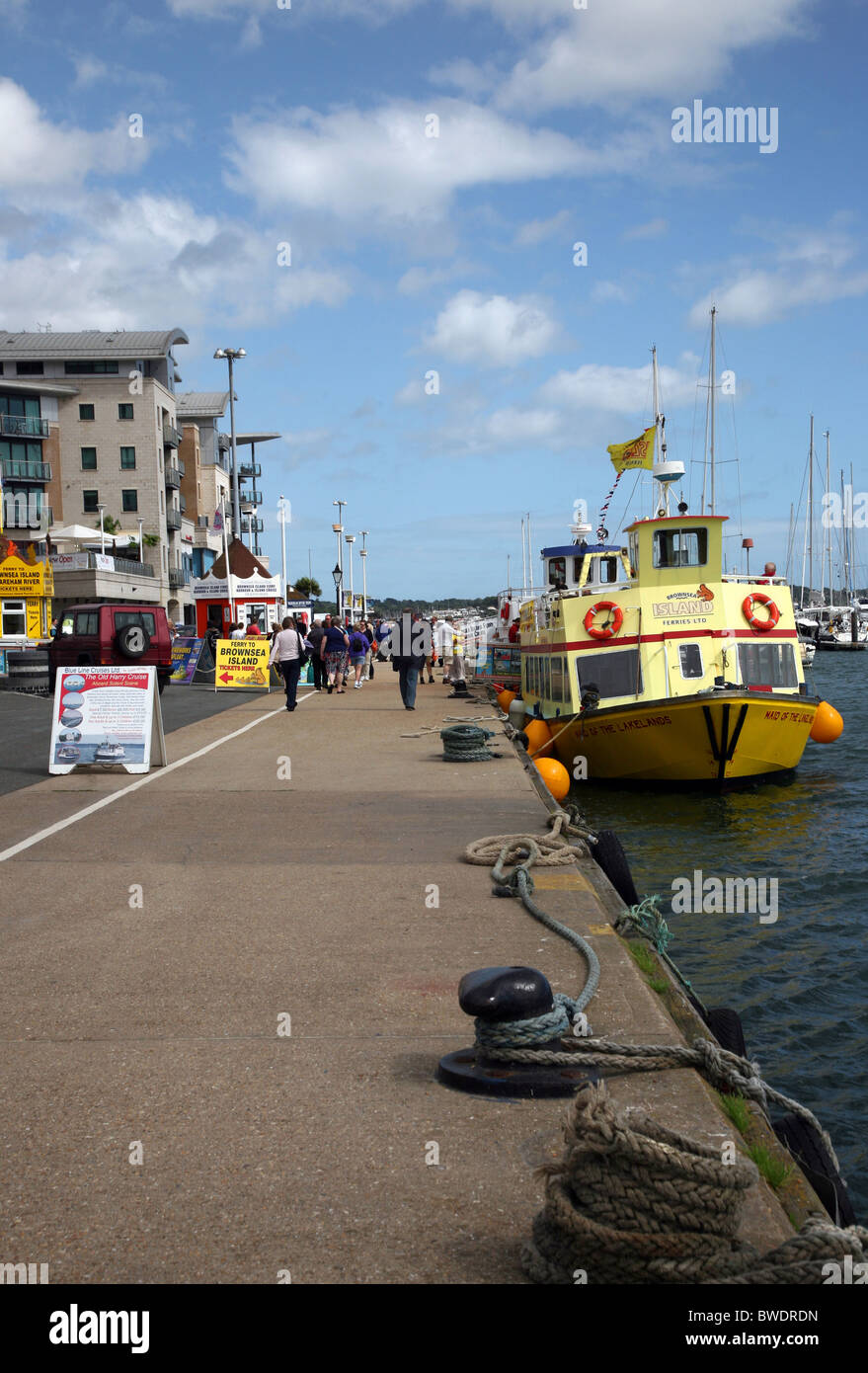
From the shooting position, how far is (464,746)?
1526cm

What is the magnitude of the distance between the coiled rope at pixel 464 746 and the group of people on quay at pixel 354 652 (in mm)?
7461

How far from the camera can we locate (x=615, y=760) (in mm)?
18469

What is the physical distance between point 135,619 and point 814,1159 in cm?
2686

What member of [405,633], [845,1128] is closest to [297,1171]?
[845,1128]

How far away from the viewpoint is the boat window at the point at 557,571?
30.3m

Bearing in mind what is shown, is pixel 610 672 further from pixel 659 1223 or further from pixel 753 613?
pixel 659 1223

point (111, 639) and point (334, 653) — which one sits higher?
point (111, 639)

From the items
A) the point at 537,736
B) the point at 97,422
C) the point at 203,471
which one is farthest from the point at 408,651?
the point at 203,471

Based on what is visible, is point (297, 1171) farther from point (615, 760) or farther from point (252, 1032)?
point (615, 760)

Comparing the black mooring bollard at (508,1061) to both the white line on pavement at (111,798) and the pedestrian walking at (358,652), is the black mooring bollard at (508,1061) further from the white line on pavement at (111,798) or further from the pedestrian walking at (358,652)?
the pedestrian walking at (358,652)

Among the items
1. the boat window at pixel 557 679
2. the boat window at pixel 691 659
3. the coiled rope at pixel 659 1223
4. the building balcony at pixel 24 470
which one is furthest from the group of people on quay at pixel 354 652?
the building balcony at pixel 24 470

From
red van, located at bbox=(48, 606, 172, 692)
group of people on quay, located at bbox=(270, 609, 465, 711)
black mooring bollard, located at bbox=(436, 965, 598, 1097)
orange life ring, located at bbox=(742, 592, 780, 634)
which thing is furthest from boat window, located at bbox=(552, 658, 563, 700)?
black mooring bollard, located at bbox=(436, 965, 598, 1097)
